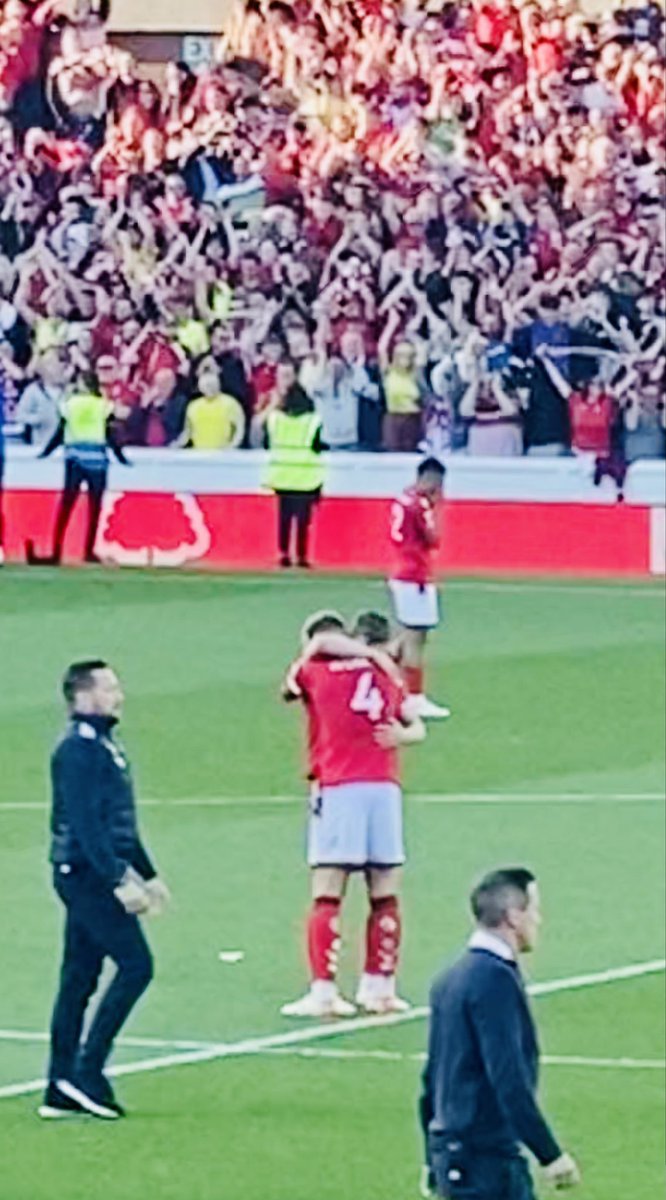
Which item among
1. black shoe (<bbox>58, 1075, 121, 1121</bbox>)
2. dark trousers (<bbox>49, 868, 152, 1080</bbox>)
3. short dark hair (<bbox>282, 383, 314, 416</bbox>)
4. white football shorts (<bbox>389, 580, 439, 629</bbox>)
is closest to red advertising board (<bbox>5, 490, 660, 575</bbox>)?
short dark hair (<bbox>282, 383, 314, 416</bbox>)

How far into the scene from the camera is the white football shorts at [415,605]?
23.4 meters

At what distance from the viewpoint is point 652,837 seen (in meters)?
19.0

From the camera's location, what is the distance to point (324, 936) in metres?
14.5

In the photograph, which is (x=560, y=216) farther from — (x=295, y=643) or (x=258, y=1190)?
(x=258, y=1190)

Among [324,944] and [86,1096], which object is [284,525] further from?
[86,1096]

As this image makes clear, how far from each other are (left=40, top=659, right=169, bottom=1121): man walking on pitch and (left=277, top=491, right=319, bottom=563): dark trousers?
57.7 ft

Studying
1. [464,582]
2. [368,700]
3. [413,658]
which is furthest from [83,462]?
[368,700]

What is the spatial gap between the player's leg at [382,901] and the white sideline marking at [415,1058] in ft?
2.06

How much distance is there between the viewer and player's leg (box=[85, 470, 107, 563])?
1155 inches

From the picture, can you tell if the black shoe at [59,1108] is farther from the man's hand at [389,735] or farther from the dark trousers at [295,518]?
the dark trousers at [295,518]

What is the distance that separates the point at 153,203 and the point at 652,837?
879cm

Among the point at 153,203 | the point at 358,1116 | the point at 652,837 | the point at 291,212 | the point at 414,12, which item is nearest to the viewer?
the point at 414,12

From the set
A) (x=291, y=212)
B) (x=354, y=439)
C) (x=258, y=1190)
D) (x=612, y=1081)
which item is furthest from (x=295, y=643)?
(x=258, y=1190)

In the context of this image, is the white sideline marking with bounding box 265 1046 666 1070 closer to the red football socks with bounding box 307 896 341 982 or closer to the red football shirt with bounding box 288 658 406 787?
the red football socks with bounding box 307 896 341 982
